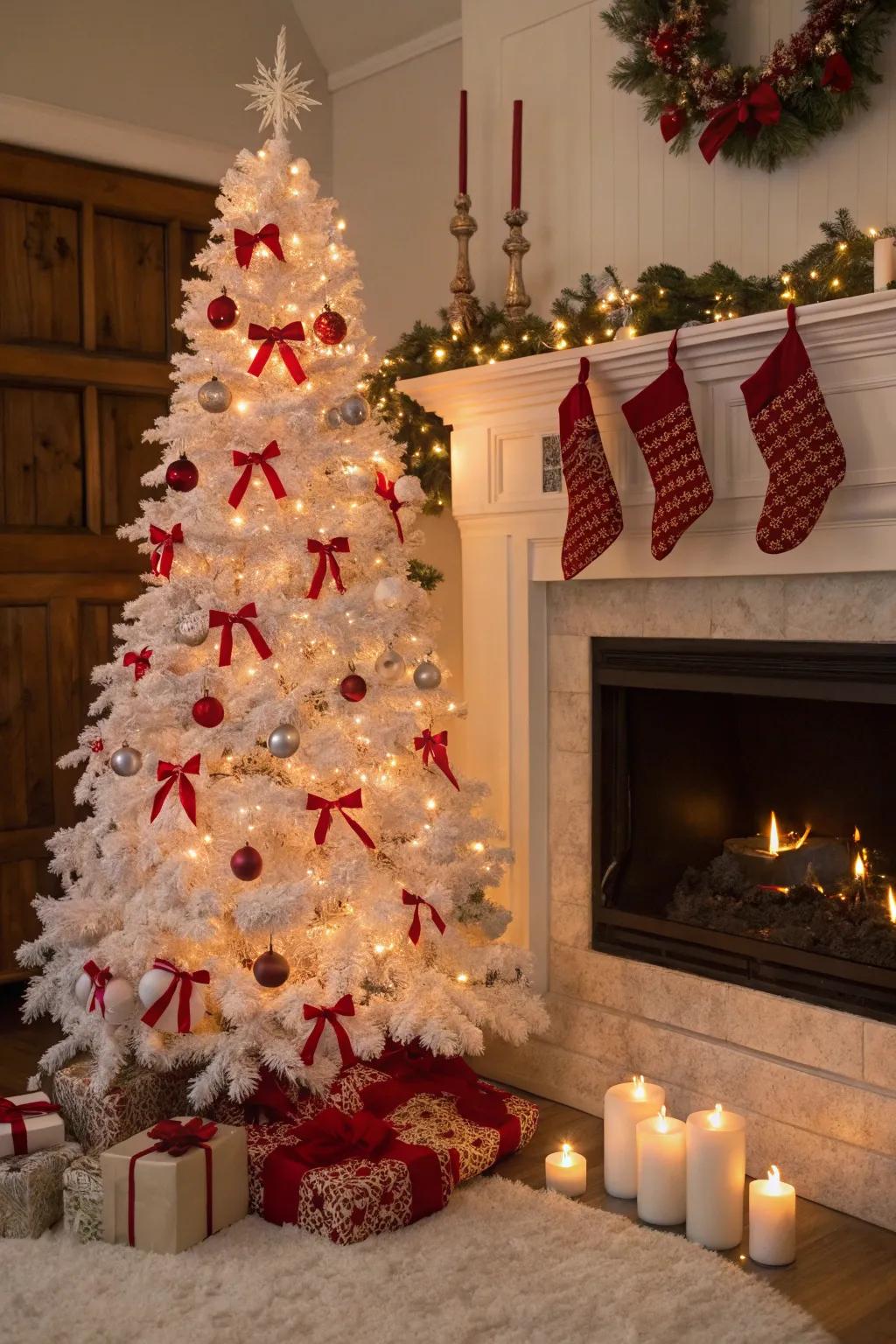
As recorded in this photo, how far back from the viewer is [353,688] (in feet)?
9.02

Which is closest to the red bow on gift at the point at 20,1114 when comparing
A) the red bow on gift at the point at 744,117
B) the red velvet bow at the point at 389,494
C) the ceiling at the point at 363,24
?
the red velvet bow at the point at 389,494

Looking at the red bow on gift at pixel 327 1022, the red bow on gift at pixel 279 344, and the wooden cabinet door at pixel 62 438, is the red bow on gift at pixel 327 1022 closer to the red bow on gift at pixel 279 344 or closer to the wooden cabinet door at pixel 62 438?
the red bow on gift at pixel 279 344

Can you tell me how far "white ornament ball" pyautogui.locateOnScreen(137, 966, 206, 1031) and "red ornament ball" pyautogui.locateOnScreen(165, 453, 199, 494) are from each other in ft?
3.22

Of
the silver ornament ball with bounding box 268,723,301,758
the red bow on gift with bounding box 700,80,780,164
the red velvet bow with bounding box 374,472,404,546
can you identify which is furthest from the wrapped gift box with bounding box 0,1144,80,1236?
the red bow on gift with bounding box 700,80,780,164

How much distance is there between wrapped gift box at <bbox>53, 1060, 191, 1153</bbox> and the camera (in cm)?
262

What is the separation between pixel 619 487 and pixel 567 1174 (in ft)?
4.59

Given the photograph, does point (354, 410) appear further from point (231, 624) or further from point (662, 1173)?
point (662, 1173)

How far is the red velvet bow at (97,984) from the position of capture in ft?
8.84

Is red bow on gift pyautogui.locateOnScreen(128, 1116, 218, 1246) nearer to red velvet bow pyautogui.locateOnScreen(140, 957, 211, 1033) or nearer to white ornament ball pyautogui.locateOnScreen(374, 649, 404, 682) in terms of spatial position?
red velvet bow pyautogui.locateOnScreen(140, 957, 211, 1033)

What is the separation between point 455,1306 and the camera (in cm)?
215

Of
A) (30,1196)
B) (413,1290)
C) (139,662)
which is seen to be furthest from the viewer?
(139,662)

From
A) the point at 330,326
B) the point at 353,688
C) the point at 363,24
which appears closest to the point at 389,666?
the point at 353,688

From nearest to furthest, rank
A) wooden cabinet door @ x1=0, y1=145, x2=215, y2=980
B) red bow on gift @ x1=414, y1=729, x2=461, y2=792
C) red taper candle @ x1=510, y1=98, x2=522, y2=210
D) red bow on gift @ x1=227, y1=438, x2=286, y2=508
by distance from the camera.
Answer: red bow on gift @ x1=227, y1=438, x2=286, y2=508 → red bow on gift @ x1=414, y1=729, x2=461, y2=792 → red taper candle @ x1=510, y1=98, x2=522, y2=210 → wooden cabinet door @ x1=0, y1=145, x2=215, y2=980

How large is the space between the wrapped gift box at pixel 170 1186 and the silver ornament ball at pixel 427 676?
3.22ft
